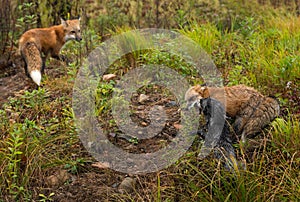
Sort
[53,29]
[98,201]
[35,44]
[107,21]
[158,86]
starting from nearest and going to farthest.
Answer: [98,201]
[158,86]
[35,44]
[53,29]
[107,21]

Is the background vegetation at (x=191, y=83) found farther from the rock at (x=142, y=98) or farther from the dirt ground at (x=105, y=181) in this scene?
the rock at (x=142, y=98)

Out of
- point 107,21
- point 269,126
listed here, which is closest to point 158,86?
point 269,126

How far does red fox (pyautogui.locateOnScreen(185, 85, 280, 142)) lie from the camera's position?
4.27m

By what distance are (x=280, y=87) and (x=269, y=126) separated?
840mm

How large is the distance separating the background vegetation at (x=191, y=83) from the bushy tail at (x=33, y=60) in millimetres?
148

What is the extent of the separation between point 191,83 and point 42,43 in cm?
242

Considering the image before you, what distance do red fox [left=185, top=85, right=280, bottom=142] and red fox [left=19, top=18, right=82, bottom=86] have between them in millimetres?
2106

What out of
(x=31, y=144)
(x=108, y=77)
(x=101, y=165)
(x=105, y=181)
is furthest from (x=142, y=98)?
(x=31, y=144)

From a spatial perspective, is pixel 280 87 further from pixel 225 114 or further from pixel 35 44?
pixel 35 44

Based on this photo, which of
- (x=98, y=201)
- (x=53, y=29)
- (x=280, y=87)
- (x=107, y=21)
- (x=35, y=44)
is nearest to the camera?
(x=98, y=201)

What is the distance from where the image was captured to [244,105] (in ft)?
14.4

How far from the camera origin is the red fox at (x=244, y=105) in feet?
14.0

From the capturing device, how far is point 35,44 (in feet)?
21.0

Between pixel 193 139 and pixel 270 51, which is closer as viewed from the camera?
pixel 193 139
